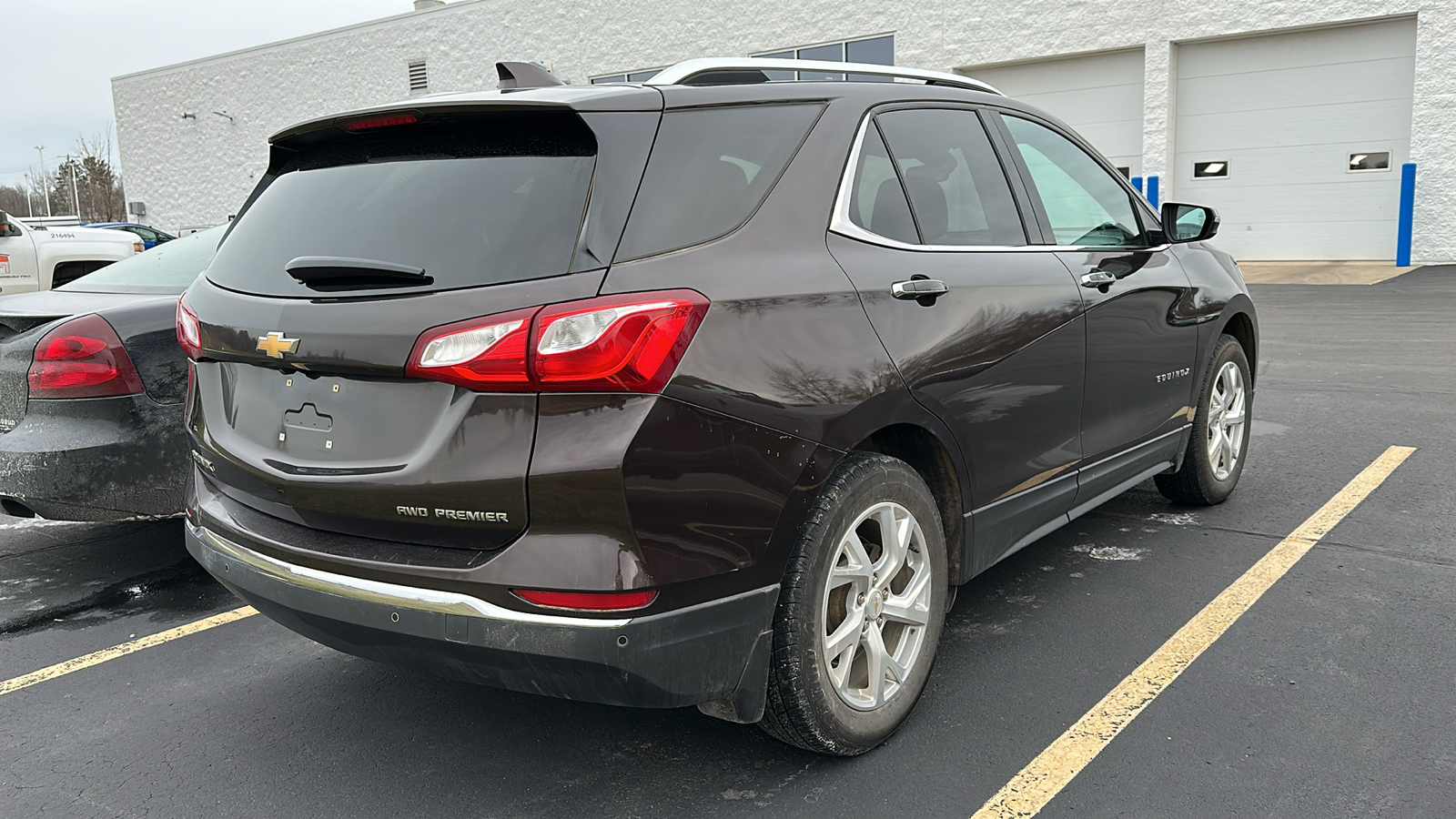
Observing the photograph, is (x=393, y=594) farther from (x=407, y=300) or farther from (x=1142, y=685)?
(x=1142, y=685)

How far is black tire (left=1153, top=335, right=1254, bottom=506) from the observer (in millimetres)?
4648

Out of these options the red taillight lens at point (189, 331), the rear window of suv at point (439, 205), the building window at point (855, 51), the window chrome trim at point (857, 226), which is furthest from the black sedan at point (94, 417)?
the building window at point (855, 51)

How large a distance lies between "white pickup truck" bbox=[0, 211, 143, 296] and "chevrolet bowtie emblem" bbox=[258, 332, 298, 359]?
10834mm

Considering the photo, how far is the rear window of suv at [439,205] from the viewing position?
2354mm

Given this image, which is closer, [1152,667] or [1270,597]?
[1152,667]

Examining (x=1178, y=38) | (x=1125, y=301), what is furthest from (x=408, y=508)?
(x=1178, y=38)

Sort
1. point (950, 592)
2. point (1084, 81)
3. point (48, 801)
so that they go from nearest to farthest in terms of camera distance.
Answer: point (48, 801), point (950, 592), point (1084, 81)

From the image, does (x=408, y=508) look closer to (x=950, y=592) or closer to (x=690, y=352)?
(x=690, y=352)

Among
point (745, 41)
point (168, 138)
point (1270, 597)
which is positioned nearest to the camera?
point (1270, 597)

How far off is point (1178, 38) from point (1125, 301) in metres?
17.0

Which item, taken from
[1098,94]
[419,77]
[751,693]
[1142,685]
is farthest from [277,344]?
[419,77]

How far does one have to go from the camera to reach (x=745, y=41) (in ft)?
78.5

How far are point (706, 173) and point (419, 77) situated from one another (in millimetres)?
30176

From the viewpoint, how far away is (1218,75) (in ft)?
61.2
